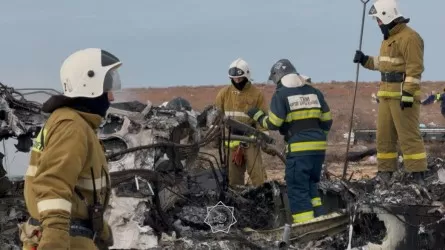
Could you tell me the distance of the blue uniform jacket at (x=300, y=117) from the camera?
6777mm

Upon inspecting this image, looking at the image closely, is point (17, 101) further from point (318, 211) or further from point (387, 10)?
point (387, 10)

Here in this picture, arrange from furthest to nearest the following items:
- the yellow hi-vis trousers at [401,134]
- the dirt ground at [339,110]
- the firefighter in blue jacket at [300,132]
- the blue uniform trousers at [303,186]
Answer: the dirt ground at [339,110], the yellow hi-vis trousers at [401,134], the firefighter in blue jacket at [300,132], the blue uniform trousers at [303,186]

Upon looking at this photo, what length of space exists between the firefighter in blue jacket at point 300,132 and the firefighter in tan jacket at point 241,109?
2122mm

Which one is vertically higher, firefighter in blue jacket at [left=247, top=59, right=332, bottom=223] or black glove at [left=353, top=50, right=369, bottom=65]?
black glove at [left=353, top=50, right=369, bottom=65]

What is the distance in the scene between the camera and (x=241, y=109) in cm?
930

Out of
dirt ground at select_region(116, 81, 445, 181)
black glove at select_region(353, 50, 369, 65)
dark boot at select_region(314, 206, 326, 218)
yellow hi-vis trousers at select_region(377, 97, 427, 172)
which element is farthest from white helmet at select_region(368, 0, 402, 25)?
dirt ground at select_region(116, 81, 445, 181)

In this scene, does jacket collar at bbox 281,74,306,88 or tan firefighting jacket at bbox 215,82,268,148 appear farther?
tan firefighting jacket at bbox 215,82,268,148

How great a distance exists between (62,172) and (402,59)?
520 cm

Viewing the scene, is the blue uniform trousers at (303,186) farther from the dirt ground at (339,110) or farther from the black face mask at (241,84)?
the black face mask at (241,84)

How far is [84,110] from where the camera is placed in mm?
3393

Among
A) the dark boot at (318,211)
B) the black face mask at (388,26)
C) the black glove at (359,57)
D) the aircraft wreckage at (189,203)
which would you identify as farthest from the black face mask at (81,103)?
the black glove at (359,57)

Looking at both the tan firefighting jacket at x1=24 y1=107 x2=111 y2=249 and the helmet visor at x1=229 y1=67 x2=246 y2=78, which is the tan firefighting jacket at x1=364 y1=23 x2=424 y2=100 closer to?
the helmet visor at x1=229 y1=67 x2=246 y2=78

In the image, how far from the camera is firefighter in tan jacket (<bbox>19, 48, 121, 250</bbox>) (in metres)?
3.07

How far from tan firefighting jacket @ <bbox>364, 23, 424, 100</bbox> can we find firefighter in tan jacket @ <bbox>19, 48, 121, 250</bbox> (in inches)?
175
